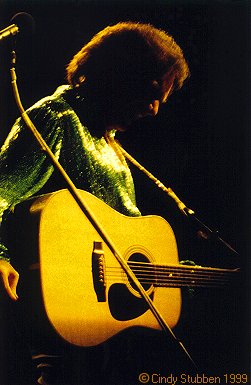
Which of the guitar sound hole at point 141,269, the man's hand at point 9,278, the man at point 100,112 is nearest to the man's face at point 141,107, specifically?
the man at point 100,112

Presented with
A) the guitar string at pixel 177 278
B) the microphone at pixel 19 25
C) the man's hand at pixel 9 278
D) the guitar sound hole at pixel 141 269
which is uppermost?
the microphone at pixel 19 25

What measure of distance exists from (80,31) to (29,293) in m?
0.97

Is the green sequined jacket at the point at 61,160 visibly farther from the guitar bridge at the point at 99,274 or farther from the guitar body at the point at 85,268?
the guitar bridge at the point at 99,274

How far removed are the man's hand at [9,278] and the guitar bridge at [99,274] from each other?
230 millimetres

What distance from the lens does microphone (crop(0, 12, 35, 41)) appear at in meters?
1.67

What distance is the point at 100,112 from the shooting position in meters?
1.83

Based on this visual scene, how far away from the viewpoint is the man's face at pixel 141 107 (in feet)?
6.10

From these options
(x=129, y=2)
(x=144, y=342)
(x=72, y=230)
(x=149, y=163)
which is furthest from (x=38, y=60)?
(x=144, y=342)

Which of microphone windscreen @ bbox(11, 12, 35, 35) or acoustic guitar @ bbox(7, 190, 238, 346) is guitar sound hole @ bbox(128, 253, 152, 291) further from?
microphone windscreen @ bbox(11, 12, 35, 35)

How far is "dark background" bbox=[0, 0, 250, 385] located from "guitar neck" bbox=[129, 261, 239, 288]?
1.6 inches

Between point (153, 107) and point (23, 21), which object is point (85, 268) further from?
point (23, 21)

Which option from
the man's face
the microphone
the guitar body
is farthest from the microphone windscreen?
the guitar body

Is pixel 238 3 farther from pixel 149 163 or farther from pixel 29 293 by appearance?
pixel 29 293

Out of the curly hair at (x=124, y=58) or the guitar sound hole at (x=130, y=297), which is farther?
the curly hair at (x=124, y=58)
